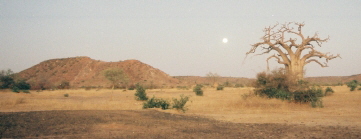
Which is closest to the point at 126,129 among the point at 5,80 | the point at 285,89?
the point at 285,89

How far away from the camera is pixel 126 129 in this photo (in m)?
9.14

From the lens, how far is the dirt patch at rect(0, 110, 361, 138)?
8.27m

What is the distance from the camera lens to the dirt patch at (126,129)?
827cm

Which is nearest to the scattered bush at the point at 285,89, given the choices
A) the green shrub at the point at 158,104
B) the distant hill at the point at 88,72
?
the green shrub at the point at 158,104

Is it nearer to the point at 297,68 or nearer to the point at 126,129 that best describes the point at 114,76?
the point at 297,68

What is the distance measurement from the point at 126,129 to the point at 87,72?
86.3m

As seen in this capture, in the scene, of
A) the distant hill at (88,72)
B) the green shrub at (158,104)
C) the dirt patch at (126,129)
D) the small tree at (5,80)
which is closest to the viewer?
the dirt patch at (126,129)

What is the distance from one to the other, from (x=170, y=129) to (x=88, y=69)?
8818 cm

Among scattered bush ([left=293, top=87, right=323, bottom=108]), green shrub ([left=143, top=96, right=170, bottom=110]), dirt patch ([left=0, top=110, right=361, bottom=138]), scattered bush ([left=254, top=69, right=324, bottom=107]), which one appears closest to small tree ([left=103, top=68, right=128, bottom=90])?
scattered bush ([left=254, top=69, right=324, bottom=107])

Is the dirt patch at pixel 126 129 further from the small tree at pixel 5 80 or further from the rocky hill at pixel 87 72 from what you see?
the rocky hill at pixel 87 72

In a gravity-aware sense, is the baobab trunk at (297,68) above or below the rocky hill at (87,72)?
below

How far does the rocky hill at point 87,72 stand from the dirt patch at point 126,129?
72768 millimetres

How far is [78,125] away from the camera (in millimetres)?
9359

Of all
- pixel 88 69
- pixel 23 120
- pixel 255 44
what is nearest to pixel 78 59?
pixel 88 69
